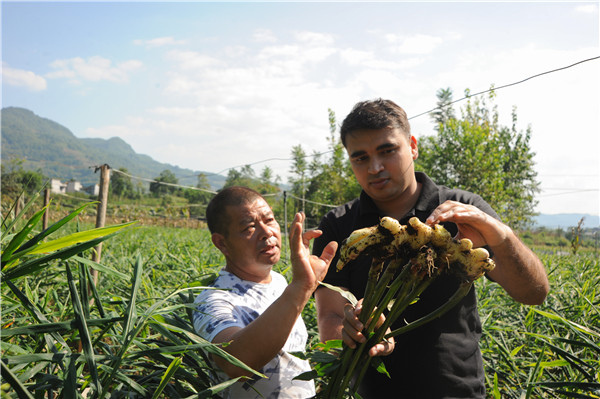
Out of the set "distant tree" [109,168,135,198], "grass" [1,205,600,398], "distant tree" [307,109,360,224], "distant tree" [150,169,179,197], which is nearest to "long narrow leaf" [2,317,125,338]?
"grass" [1,205,600,398]

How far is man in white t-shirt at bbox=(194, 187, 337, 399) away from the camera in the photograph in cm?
109

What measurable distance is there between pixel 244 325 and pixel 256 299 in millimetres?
157

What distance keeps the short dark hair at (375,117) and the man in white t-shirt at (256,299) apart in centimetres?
50

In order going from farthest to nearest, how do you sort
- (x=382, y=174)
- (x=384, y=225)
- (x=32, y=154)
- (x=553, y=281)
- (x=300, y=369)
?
(x=32, y=154), (x=553, y=281), (x=382, y=174), (x=300, y=369), (x=384, y=225)

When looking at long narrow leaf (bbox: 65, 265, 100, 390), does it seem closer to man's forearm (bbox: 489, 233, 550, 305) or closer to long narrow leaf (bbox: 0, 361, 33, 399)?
long narrow leaf (bbox: 0, 361, 33, 399)

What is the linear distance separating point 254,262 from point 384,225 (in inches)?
27.4

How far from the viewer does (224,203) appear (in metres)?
1.56

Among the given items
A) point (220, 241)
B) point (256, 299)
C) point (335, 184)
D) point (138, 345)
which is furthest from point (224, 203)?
point (335, 184)

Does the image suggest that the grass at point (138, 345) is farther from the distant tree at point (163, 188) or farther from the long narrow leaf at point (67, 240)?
the distant tree at point (163, 188)

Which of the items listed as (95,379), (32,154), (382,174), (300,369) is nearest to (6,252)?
(95,379)

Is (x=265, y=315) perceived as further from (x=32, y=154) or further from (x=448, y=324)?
(x=32, y=154)

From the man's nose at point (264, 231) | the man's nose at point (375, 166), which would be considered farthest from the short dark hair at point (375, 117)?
the man's nose at point (264, 231)

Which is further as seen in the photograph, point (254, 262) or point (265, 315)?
point (254, 262)

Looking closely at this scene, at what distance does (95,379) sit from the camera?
2.76 feet
